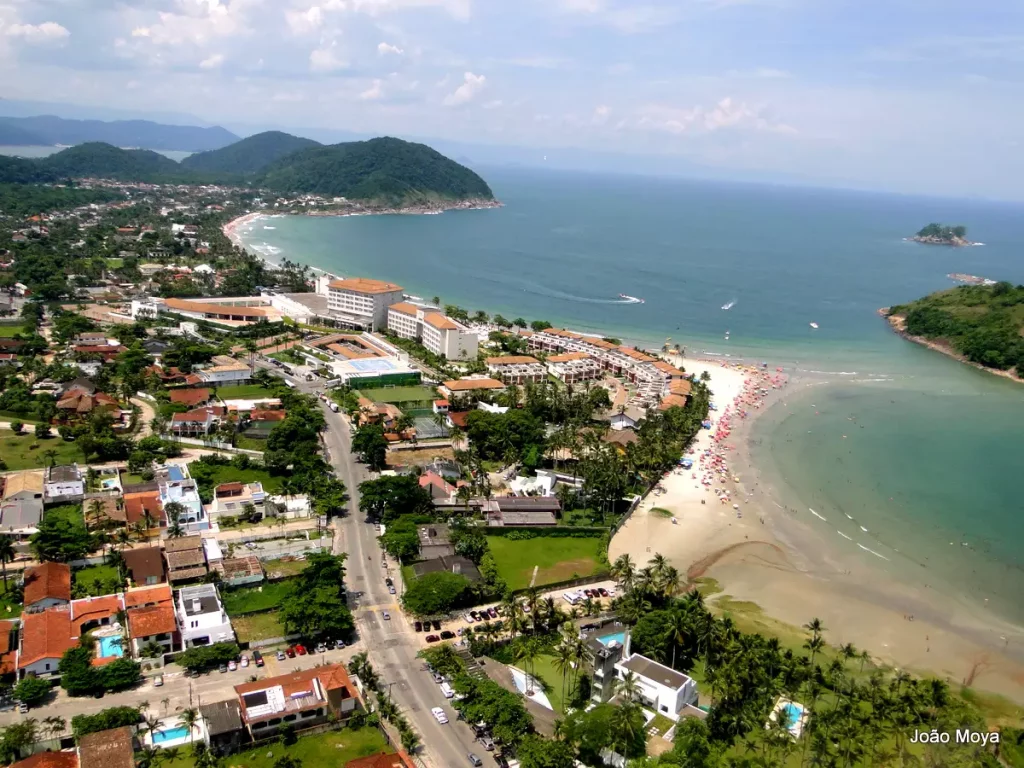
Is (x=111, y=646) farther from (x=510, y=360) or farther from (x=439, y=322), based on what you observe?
(x=439, y=322)

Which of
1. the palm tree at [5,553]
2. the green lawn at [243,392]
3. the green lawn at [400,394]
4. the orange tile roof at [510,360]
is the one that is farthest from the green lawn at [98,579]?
the orange tile roof at [510,360]

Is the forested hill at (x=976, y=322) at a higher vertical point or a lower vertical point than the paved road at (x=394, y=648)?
higher

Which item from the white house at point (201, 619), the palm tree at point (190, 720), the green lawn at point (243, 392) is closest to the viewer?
the palm tree at point (190, 720)

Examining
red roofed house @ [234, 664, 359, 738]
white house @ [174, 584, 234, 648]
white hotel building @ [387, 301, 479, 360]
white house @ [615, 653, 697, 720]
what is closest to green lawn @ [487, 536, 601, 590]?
white house @ [615, 653, 697, 720]

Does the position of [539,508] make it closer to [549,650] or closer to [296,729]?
[549,650]

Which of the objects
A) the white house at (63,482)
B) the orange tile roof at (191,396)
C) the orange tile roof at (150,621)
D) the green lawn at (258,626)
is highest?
the orange tile roof at (191,396)

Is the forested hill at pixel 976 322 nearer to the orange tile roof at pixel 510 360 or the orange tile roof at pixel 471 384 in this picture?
the orange tile roof at pixel 510 360

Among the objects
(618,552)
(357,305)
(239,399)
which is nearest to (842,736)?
(618,552)
